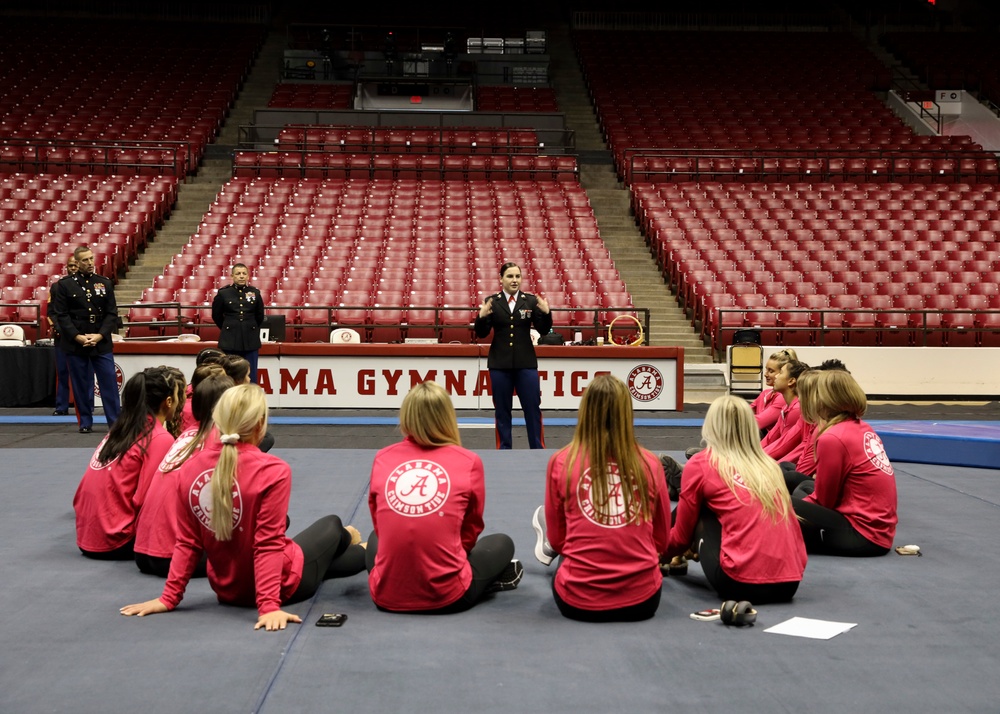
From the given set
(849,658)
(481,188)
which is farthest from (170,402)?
(481,188)

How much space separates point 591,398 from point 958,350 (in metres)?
12.2

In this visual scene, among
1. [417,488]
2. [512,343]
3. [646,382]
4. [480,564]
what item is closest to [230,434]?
[417,488]

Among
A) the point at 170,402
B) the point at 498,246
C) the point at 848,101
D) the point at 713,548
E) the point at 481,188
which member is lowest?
the point at 713,548

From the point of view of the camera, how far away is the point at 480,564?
4266 millimetres

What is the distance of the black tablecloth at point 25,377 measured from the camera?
12172 millimetres

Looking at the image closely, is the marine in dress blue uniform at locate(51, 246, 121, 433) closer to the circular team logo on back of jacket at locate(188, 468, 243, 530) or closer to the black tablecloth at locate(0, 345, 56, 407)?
the black tablecloth at locate(0, 345, 56, 407)

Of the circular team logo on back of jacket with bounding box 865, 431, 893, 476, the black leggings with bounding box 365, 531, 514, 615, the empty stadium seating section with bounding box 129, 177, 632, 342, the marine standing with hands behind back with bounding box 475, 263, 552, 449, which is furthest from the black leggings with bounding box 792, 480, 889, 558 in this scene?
the empty stadium seating section with bounding box 129, 177, 632, 342

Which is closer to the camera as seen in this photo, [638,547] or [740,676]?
[740,676]

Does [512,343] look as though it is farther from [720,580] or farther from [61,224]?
[61,224]

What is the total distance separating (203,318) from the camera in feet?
46.3

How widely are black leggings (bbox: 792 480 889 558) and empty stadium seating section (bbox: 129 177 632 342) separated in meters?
7.96

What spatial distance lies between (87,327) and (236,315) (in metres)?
1.54

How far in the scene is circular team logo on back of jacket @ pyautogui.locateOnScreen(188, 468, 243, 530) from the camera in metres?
3.77

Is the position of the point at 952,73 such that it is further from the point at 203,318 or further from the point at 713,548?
the point at 713,548
